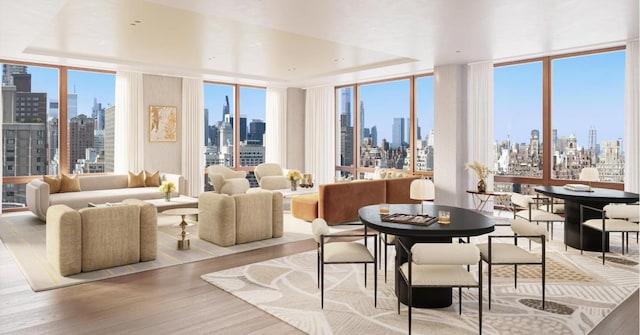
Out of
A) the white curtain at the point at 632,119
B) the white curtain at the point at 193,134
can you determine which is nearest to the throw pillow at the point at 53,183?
the white curtain at the point at 193,134

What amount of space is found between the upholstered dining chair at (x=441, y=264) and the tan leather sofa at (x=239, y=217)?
2951 millimetres

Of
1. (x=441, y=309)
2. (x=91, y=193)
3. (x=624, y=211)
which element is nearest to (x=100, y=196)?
(x=91, y=193)

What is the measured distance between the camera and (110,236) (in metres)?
4.63

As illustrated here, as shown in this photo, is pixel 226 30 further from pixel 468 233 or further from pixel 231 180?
pixel 468 233

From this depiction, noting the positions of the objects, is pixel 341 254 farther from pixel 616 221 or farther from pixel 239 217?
pixel 616 221

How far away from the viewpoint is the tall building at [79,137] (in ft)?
30.8

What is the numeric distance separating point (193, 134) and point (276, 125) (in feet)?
8.30

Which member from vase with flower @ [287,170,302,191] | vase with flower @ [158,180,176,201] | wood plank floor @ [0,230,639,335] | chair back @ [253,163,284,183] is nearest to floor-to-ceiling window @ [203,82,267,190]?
chair back @ [253,163,284,183]

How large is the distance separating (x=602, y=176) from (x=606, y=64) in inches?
76.1

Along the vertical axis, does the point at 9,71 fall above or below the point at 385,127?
above

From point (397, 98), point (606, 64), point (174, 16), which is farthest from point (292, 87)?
point (606, 64)

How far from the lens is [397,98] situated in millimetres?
10844

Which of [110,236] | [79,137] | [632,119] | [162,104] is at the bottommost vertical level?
[110,236]

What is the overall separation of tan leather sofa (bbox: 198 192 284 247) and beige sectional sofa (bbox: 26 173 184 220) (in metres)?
2.77
